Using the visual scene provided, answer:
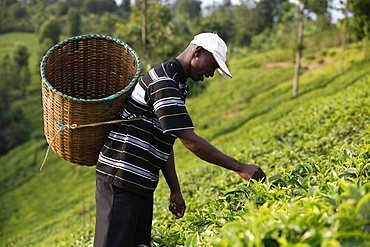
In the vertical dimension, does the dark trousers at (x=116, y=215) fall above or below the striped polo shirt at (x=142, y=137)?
below

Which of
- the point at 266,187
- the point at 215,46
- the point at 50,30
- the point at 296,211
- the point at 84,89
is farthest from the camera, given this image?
the point at 50,30

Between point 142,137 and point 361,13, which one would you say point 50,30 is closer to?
point 361,13

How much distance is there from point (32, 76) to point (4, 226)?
92.0ft

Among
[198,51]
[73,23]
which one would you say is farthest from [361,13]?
[73,23]

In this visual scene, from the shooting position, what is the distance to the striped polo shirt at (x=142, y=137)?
9.45 ft

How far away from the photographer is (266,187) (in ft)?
8.96

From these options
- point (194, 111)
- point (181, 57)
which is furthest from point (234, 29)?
point (181, 57)

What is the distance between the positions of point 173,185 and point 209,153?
0.71 meters

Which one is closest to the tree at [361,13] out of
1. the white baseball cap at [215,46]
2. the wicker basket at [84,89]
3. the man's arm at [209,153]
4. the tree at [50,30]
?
the wicker basket at [84,89]

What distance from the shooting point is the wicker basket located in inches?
118

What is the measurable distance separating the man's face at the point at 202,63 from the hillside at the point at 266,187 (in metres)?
0.75

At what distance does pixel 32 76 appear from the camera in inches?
1713

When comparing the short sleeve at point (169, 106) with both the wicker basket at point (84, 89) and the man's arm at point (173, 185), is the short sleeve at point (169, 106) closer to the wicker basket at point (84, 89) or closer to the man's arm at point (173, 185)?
the wicker basket at point (84, 89)

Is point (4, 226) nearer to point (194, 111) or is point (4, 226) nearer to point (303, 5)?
point (194, 111)
